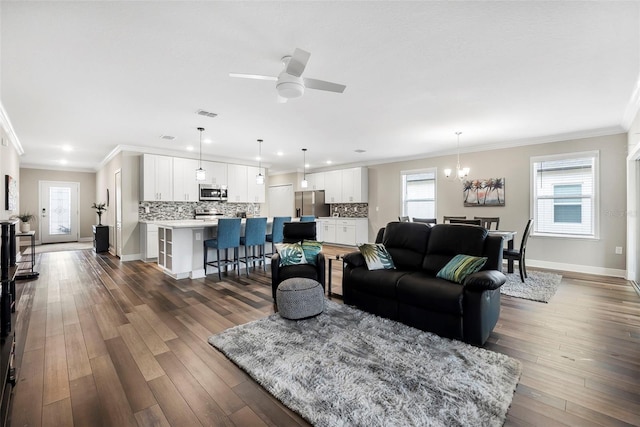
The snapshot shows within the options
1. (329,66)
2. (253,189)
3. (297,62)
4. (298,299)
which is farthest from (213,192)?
(297,62)

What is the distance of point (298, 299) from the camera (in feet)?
9.66

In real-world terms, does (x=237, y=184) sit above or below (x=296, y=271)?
above

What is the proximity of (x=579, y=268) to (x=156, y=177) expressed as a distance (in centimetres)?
877

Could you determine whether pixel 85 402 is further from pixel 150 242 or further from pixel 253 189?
pixel 253 189

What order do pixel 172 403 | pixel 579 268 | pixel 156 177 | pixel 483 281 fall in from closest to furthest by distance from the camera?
pixel 172 403
pixel 483 281
pixel 579 268
pixel 156 177

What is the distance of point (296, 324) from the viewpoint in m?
2.87

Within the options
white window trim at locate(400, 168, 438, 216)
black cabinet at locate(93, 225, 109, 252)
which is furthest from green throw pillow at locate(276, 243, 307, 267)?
black cabinet at locate(93, 225, 109, 252)

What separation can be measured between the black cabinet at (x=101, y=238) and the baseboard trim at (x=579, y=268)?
10.0 meters

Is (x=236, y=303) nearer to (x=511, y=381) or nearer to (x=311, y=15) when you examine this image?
(x=511, y=381)

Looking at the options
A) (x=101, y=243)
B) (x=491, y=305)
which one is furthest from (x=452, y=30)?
(x=101, y=243)

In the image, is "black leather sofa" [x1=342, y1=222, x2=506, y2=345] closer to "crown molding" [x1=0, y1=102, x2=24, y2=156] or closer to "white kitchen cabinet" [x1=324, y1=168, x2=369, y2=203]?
"white kitchen cabinet" [x1=324, y1=168, x2=369, y2=203]

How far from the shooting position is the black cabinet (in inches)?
295

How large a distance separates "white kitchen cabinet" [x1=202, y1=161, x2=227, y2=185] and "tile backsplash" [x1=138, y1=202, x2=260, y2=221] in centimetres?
63

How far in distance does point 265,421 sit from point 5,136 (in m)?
6.46
